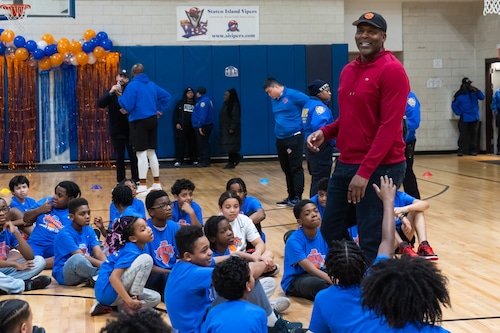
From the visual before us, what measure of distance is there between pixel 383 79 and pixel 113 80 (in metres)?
11.1

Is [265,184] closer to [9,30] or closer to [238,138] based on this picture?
[238,138]

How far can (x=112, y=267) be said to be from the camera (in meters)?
4.47

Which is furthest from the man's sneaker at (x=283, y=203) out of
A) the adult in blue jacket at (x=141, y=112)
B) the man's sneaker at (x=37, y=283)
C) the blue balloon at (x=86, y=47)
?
the blue balloon at (x=86, y=47)

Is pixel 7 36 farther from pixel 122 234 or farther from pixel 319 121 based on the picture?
pixel 122 234

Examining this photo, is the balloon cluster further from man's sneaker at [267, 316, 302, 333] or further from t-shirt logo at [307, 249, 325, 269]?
man's sneaker at [267, 316, 302, 333]

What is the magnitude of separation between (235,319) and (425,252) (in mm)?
3127

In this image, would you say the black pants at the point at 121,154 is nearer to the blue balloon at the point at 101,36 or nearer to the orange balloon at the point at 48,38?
the blue balloon at the point at 101,36

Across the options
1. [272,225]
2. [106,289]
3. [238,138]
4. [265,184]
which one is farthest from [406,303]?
[238,138]

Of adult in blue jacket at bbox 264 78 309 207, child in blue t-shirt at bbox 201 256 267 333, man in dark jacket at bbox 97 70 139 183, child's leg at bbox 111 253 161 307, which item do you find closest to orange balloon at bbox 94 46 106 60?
man in dark jacket at bbox 97 70 139 183

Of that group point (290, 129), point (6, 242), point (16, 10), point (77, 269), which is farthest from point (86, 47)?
point (77, 269)

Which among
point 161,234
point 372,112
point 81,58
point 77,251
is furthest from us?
point 81,58

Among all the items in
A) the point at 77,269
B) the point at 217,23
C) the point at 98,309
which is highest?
the point at 217,23

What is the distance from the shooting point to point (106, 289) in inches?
174

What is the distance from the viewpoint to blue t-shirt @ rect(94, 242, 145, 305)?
4375 mm
